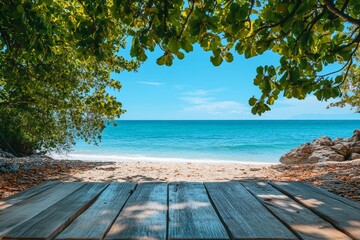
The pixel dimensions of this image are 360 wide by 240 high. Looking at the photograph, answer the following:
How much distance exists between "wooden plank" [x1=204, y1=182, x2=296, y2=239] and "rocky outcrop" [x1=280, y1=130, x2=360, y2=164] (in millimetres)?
13659

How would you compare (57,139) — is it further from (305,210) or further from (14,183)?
(305,210)

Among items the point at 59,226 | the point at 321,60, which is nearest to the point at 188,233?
the point at 59,226

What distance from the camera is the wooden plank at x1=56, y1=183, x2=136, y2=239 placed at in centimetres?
139

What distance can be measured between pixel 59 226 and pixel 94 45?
2124 millimetres

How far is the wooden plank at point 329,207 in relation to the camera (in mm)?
1511

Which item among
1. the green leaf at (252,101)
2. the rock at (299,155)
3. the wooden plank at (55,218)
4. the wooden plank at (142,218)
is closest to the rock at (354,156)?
the rock at (299,155)

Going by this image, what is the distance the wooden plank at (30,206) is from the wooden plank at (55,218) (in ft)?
0.15

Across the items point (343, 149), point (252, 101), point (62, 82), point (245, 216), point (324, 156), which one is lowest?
point (324, 156)

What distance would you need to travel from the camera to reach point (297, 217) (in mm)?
1657

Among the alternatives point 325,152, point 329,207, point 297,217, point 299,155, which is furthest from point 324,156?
point 297,217

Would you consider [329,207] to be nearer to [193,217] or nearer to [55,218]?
[193,217]

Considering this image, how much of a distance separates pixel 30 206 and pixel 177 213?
89 cm

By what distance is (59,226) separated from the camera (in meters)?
1.46

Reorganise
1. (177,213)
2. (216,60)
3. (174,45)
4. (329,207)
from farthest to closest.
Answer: (216,60) → (174,45) → (329,207) → (177,213)
